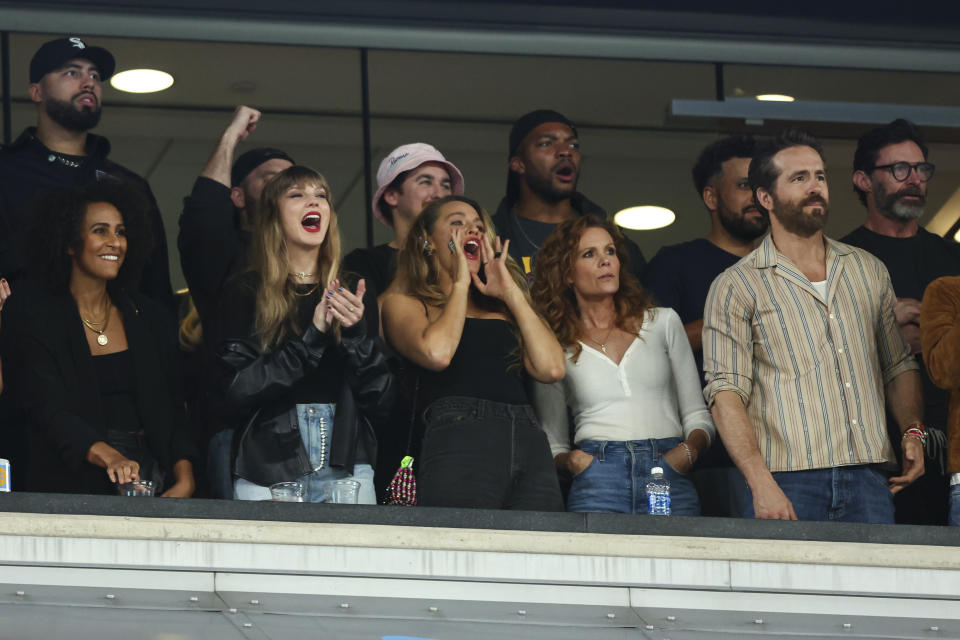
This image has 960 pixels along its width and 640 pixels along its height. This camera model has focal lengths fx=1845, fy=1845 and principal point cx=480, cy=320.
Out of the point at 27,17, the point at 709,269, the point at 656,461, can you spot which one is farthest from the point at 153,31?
the point at 656,461

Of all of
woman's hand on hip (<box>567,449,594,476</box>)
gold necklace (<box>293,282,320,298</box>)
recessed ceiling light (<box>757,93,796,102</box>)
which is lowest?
woman's hand on hip (<box>567,449,594,476</box>)

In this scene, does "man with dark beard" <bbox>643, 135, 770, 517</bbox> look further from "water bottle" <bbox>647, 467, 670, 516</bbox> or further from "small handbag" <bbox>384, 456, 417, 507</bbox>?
"small handbag" <bbox>384, 456, 417, 507</bbox>

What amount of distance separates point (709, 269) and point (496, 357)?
1397 millimetres

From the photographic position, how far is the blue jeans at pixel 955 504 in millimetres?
6539

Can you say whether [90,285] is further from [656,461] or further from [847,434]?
[847,434]

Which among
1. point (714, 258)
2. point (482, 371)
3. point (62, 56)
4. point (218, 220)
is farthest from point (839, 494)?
point (62, 56)

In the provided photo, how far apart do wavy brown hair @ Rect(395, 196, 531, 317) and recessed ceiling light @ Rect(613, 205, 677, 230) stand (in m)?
2.72

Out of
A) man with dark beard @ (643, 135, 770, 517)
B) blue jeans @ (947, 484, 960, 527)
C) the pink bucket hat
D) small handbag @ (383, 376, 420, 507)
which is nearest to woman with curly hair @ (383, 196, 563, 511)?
small handbag @ (383, 376, 420, 507)

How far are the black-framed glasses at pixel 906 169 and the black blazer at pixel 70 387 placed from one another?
10.1 ft

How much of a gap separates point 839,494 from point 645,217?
11.6 feet

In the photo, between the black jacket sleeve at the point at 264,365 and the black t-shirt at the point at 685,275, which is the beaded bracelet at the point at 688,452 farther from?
the black jacket sleeve at the point at 264,365

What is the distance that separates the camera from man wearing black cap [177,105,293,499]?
22.7ft

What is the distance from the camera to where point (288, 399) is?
262 inches

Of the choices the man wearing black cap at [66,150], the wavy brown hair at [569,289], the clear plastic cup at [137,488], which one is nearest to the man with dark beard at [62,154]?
the man wearing black cap at [66,150]
